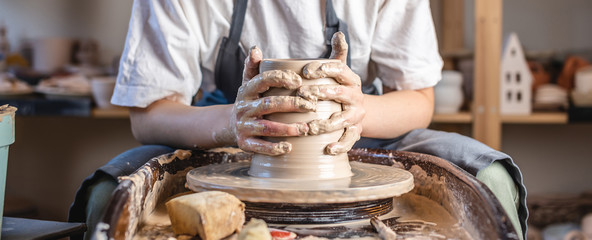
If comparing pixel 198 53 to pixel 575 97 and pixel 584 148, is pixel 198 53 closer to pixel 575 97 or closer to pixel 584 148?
pixel 575 97

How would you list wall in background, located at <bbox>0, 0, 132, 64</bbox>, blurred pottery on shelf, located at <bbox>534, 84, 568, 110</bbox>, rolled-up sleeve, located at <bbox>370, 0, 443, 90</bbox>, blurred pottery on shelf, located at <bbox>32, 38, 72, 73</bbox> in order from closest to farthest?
rolled-up sleeve, located at <bbox>370, 0, 443, 90</bbox>, blurred pottery on shelf, located at <bbox>534, 84, 568, 110</bbox>, blurred pottery on shelf, located at <bbox>32, 38, 72, 73</bbox>, wall in background, located at <bbox>0, 0, 132, 64</bbox>

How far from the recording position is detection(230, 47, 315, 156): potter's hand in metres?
0.87

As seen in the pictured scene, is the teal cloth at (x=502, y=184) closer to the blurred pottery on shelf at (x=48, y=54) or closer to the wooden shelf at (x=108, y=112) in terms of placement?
the wooden shelf at (x=108, y=112)

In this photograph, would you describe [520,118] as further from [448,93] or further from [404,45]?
[404,45]

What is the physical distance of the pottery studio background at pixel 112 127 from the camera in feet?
8.66

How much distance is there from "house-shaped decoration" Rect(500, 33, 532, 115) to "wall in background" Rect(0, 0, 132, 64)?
1.97 meters

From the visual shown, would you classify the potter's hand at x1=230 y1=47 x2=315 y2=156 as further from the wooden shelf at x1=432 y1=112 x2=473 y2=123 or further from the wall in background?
the wall in background

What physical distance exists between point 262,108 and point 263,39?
0.54 m

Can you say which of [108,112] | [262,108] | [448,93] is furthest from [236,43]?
[108,112]

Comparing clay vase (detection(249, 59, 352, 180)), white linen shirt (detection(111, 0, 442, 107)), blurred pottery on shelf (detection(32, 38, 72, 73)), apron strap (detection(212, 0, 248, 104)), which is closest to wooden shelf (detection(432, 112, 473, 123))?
white linen shirt (detection(111, 0, 442, 107))

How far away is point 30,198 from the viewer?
326 centimetres

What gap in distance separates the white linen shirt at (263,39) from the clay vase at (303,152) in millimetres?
478

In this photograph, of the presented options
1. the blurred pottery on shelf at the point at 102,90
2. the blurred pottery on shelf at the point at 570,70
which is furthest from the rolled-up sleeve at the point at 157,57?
the blurred pottery on shelf at the point at 570,70

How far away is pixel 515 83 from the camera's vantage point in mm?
2281
